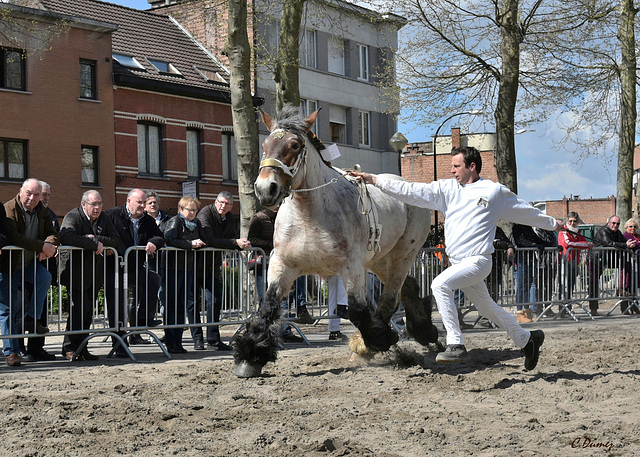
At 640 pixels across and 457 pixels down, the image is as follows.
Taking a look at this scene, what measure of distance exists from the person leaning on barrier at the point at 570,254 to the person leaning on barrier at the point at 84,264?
9036mm

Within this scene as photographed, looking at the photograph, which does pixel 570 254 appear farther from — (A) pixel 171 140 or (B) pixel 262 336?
(A) pixel 171 140

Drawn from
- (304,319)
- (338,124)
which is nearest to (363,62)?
(338,124)

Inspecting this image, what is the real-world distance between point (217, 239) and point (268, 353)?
3594 mm

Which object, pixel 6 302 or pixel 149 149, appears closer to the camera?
pixel 6 302

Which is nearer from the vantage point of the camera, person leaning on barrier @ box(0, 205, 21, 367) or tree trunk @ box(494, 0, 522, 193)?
person leaning on barrier @ box(0, 205, 21, 367)

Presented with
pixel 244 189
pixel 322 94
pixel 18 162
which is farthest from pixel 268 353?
pixel 322 94

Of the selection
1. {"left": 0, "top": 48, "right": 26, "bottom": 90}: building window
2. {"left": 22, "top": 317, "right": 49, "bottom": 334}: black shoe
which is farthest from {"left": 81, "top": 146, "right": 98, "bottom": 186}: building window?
{"left": 22, "top": 317, "right": 49, "bottom": 334}: black shoe

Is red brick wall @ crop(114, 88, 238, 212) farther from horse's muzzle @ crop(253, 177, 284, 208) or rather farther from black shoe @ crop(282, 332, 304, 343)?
horse's muzzle @ crop(253, 177, 284, 208)

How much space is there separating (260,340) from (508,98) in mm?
14059

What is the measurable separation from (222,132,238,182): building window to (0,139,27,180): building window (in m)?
8.90

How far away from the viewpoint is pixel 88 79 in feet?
99.4

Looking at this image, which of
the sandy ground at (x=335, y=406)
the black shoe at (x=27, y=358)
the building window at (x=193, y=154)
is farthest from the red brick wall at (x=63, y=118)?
the sandy ground at (x=335, y=406)

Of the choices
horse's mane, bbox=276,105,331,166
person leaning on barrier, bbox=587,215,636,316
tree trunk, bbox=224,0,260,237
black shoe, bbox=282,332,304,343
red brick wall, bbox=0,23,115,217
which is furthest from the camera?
red brick wall, bbox=0,23,115,217

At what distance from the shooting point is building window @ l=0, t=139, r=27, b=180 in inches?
1099
